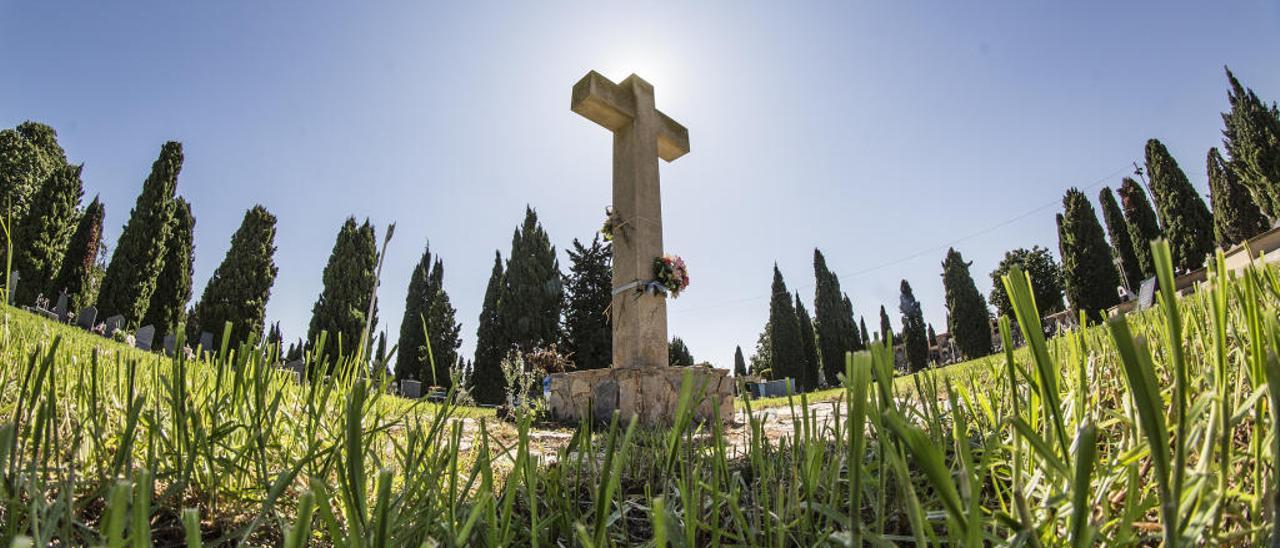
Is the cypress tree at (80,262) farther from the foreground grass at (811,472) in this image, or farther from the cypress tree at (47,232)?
the foreground grass at (811,472)

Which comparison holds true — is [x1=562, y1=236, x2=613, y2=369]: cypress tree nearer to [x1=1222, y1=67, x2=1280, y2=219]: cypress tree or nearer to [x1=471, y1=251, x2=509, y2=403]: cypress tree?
[x1=471, y1=251, x2=509, y2=403]: cypress tree

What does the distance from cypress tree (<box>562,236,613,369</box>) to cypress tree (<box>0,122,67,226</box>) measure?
69.0 ft

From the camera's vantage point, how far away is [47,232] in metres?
21.2

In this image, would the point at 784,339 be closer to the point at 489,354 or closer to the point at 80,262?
the point at 489,354

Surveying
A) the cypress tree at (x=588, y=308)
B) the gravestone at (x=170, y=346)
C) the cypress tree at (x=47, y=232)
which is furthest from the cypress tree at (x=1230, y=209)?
the cypress tree at (x=47, y=232)

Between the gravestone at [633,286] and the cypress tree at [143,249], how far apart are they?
2162cm

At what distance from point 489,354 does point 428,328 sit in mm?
2856

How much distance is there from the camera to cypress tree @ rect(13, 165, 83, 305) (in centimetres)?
2050

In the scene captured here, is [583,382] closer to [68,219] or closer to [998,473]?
[998,473]

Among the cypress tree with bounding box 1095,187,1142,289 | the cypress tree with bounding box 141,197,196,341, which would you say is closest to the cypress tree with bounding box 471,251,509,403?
the cypress tree with bounding box 141,197,196,341

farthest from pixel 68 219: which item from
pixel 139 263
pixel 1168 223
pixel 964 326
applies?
pixel 1168 223

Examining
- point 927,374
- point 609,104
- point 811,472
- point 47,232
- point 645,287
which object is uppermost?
point 47,232

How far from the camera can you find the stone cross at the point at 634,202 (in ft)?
18.6

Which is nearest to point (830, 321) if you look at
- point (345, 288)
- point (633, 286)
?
point (345, 288)
